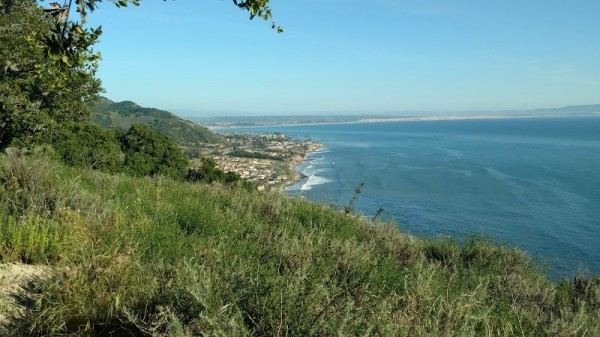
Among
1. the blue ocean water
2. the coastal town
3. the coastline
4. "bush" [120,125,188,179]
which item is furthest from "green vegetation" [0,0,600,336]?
the coastal town

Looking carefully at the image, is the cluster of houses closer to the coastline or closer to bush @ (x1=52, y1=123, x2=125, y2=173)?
the coastline

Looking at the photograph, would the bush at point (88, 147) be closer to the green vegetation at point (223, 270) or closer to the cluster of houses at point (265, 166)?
the cluster of houses at point (265, 166)

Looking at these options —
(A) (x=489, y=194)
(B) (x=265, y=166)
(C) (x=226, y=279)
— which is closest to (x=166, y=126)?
(B) (x=265, y=166)

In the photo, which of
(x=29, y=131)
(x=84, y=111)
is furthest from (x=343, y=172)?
(x=29, y=131)

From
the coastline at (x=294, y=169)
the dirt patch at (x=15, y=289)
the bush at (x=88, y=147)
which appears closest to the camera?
the dirt patch at (x=15, y=289)

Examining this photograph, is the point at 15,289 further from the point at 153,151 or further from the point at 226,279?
the point at 153,151

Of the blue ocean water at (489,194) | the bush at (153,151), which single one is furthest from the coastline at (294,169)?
the bush at (153,151)

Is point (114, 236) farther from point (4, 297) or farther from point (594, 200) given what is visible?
point (594, 200)
